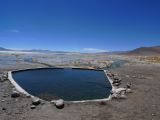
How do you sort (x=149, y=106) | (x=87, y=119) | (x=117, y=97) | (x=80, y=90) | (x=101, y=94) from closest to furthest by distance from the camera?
(x=87, y=119)
(x=149, y=106)
(x=117, y=97)
(x=101, y=94)
(x=80, y=90)

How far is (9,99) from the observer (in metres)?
10.8

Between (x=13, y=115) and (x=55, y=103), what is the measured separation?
1956mm

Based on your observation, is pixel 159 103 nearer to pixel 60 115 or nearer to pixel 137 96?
pixel 137 96

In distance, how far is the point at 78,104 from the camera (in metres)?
10.2

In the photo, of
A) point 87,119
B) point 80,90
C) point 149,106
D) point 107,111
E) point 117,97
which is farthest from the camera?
point 80,90

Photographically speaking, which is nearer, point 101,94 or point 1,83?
point 101,94

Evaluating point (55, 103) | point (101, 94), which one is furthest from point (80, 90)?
point (55, 103)

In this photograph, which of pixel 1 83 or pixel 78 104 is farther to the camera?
pixel 1 83

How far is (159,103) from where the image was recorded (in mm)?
10656

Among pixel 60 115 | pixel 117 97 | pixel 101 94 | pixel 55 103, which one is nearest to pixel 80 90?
pixel 101 94

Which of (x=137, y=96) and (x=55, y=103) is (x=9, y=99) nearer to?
(x=55, y=103)

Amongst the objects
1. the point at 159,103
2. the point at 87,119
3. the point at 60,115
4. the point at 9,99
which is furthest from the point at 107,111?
the point at 9,99

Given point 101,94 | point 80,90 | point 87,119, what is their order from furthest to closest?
1. point 80,90
2. point 101,94
3. point 87,119

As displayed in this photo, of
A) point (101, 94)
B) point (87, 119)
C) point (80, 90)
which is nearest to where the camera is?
point (87, 119)
